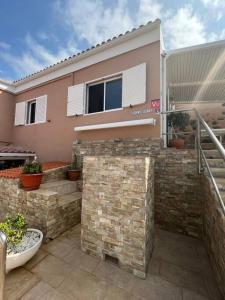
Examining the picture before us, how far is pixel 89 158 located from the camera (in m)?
3.10

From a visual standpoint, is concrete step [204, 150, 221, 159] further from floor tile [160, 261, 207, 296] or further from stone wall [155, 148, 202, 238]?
floor tile [160, 261, 207, 296]

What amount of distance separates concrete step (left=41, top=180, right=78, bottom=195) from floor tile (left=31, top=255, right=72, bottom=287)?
5.89 feet

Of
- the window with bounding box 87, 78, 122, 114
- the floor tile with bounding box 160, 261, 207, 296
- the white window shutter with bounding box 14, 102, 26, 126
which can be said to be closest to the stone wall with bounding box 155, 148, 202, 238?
the floor tile with bounding box 160, 261, 207, 296

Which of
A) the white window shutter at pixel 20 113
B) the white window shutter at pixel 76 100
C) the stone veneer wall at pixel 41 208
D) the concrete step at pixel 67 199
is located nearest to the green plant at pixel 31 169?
the stone veneer wall at pixel 41 208

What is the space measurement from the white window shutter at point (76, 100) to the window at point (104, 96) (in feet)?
0.96

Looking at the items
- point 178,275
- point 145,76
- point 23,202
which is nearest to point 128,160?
point 178,275

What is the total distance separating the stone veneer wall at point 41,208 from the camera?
3442 millimetres

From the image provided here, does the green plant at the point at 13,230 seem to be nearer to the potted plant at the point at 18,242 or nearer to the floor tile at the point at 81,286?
the potted plant at the point at 18,242

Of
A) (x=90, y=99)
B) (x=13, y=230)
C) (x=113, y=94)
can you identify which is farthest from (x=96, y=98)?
(x=13, y=230)

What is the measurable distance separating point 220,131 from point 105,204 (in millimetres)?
3166

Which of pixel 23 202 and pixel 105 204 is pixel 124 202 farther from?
pixel 23 202

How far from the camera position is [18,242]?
2689mm

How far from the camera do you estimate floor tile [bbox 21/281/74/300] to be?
6.81ft

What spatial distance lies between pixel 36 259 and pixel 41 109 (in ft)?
21.1
